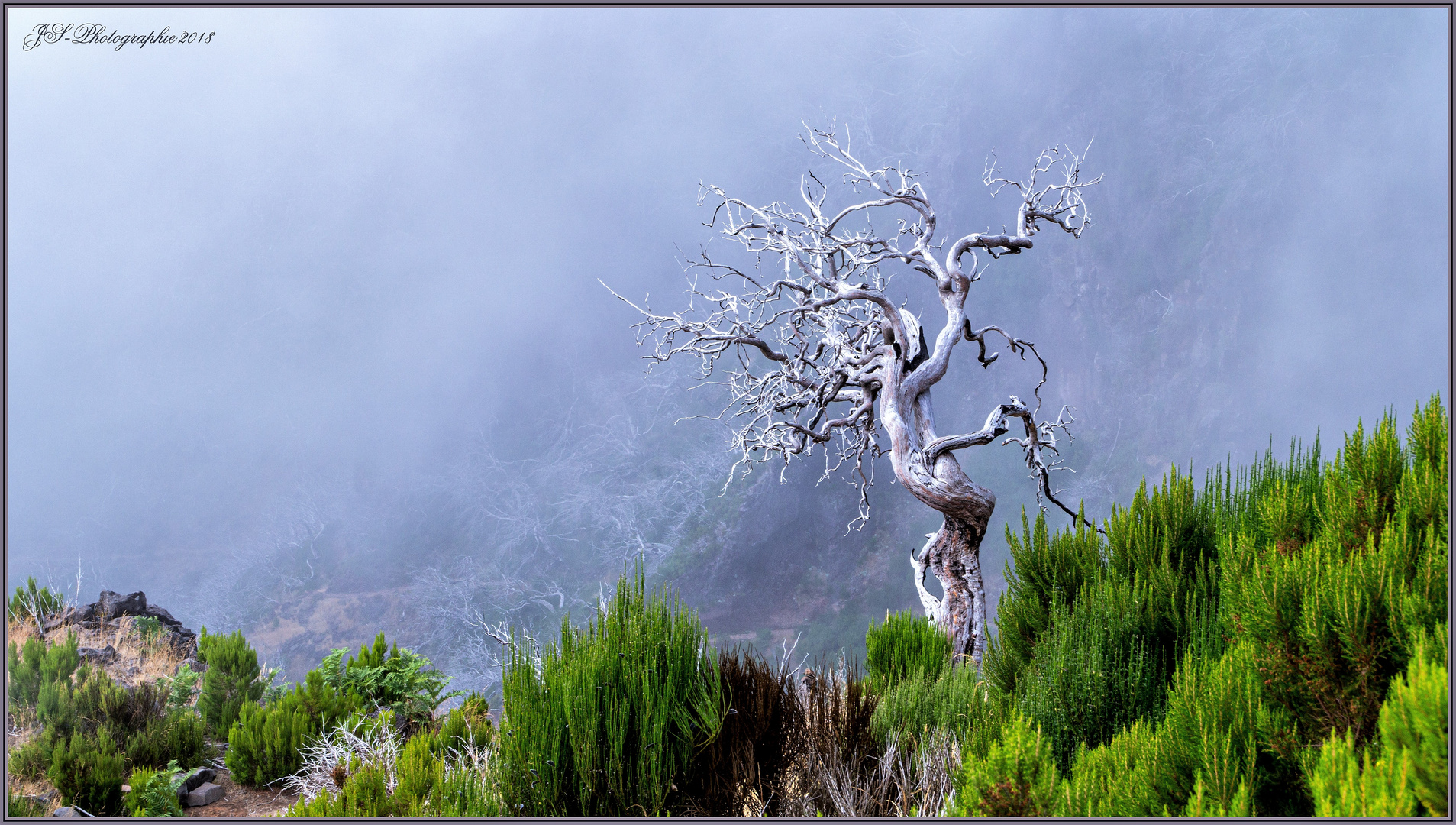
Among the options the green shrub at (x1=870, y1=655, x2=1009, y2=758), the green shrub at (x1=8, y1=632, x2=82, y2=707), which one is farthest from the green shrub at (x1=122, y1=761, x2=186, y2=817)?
the green shrub at (x1=870, y1=655, x2=1009, y2=758)

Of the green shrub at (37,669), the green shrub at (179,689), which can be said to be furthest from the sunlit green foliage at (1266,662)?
the green shrub at (37,669)

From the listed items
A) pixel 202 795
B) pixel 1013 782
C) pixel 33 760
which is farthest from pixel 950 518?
pixel 33 760

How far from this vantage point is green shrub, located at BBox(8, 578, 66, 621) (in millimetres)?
8391

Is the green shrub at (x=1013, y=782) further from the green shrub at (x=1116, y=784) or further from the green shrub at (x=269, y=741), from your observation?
the green shrub at (x=269, y=741)

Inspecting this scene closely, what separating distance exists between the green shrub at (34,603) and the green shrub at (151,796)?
499cm

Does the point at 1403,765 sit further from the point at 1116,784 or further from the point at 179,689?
the point at 179,689

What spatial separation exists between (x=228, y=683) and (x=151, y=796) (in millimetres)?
1804

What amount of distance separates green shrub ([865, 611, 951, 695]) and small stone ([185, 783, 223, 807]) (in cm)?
452

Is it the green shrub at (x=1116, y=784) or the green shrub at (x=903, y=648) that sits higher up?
the green shrub at (x=903, y=648)

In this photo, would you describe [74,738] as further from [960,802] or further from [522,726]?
[960,802]

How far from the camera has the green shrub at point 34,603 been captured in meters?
8.39

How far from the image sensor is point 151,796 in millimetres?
4816

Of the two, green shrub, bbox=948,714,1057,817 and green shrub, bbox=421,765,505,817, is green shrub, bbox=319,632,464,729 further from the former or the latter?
green shrub, bbox=948,714,1057,817

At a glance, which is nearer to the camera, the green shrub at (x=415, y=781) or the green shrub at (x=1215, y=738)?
the green shrub at (x=1215, y=738)
